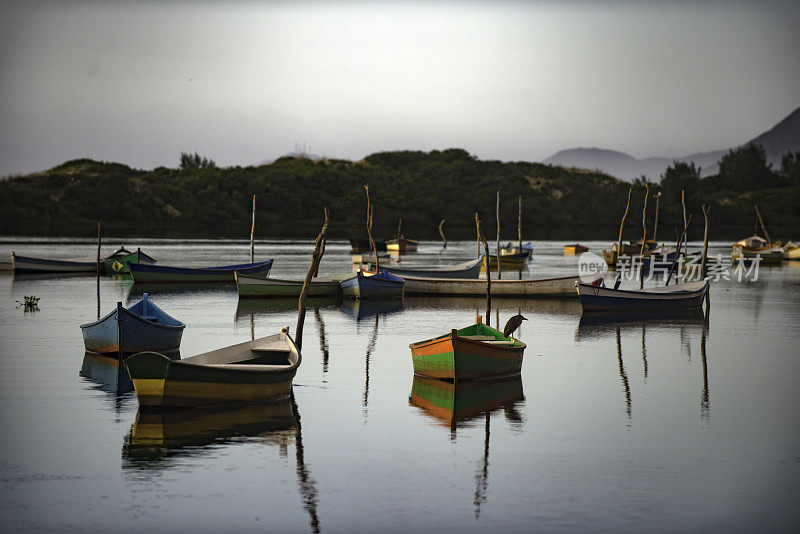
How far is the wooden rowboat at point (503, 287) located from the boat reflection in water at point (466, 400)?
1706cm

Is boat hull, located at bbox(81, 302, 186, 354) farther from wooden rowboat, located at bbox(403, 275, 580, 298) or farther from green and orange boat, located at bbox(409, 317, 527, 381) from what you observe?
wooden rowboat, located at bbox(403, 275, 580, 298)

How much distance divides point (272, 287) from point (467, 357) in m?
18.4

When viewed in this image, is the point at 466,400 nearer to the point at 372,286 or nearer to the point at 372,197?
the point at 372,286

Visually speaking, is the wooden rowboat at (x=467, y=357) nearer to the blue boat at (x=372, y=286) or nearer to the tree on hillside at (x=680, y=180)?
the blue boat at (x=372, y=286)

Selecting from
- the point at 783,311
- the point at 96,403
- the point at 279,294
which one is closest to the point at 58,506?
the point at 96,403

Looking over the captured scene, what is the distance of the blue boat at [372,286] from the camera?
3412 centimetres

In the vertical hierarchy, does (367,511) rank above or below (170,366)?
below

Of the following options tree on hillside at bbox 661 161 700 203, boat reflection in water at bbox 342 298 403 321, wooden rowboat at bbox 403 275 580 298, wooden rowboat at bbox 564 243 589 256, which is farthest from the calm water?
tree on hillside at bbox 661 161 700 203

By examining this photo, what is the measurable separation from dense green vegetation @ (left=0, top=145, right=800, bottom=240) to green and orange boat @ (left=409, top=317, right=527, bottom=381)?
12198cm

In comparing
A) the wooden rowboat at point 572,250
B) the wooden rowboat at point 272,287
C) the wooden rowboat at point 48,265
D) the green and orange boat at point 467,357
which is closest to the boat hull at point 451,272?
the wooden rowboat at point 272,287

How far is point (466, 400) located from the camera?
52.5 feet

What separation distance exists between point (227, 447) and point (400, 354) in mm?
9179

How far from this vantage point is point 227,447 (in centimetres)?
1270

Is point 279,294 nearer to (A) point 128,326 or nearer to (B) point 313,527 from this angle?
(A) point 128,326
